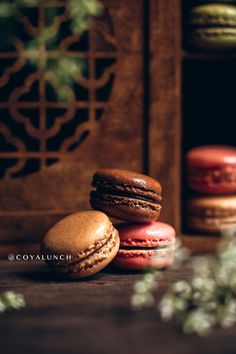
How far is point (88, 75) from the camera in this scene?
89.7 inches

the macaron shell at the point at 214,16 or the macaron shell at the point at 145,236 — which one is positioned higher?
the macaron shell at the point at 214,16

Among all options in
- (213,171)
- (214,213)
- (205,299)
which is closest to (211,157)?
(213,171)

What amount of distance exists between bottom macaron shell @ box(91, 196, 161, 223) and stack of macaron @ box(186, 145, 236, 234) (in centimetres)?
38

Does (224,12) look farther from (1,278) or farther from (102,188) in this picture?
(1,278)

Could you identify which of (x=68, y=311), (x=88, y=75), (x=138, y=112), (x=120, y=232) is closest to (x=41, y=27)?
(x=88, y=75)

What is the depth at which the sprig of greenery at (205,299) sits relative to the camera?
4.60ft

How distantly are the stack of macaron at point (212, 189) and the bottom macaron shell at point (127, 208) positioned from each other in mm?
380

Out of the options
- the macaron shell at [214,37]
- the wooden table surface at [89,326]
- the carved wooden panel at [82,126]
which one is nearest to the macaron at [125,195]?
the wooden table surface at [89,326]

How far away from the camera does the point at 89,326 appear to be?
1401 millimetres

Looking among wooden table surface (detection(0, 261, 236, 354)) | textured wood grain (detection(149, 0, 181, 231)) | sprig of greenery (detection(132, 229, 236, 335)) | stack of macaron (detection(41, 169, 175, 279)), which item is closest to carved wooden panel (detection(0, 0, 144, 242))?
textured wood grain (detection(149, 0, 181, 231))

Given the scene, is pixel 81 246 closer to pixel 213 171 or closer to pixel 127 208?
pixel 127 208

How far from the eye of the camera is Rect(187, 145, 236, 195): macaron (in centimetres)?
219

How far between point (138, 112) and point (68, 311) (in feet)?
2.97

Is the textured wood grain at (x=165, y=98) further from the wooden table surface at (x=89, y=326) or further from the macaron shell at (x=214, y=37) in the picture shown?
the wooden table surface at (x=89, y=326)
